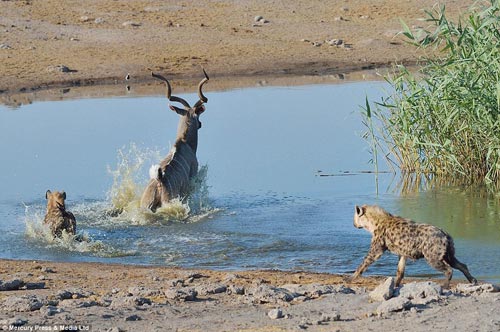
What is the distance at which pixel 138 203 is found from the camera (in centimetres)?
1388

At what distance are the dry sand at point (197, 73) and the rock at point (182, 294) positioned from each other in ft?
0.04

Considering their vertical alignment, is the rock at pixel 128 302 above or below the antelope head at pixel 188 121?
below

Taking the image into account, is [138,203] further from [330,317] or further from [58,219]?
[330,317]

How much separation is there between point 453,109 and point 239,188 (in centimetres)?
301

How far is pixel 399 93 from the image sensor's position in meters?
14.7

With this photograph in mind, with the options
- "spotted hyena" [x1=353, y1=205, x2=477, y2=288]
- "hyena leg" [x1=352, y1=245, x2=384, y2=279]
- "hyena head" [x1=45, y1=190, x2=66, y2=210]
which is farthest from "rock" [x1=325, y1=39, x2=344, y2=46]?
"hyena leg" [x1=352, y1=245, x2=384, y2=279]

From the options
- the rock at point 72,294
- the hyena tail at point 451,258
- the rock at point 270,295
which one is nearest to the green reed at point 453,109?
the hyena tail at point 451,258

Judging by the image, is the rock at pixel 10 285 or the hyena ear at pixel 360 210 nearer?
the rock at pixel 10 285

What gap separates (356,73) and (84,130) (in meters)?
8.75

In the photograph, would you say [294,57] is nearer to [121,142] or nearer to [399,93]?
[121,142]

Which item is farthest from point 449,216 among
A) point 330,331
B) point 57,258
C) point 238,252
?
point 330,331

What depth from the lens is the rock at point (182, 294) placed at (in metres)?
8.56

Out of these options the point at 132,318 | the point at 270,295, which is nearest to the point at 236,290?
the point at 270,295

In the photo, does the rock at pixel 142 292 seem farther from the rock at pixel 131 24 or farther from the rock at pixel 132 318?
the rock at pixel 131 24
